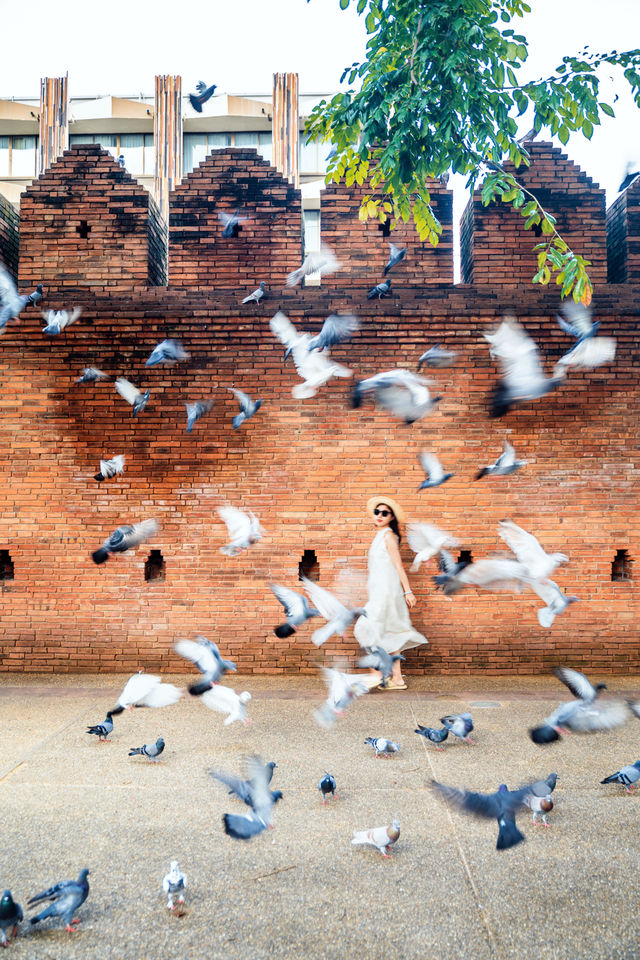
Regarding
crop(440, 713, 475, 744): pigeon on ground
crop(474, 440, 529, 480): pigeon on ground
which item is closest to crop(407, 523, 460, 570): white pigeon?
crop(474, 440, 529, 480): pigeon on ground

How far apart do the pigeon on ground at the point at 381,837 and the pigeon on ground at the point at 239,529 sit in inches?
148

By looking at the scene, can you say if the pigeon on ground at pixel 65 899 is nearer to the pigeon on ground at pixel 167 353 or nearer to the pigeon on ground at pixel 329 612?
the pigeon on ground at pixel 329 612

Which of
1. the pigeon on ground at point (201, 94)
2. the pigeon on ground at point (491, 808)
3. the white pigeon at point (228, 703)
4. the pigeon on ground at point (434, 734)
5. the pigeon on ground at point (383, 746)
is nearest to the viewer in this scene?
the pigeon on ground at point (491, 808)

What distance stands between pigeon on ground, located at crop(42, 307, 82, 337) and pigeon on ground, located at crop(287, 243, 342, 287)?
91.9 inches

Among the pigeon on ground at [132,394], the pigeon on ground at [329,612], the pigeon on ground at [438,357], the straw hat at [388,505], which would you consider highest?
the pigeon on ground at [438,357]

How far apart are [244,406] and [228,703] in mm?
3003

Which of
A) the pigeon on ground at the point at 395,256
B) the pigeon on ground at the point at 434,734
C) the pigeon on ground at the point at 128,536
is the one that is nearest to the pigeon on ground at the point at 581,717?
the pigeon on ground at the point at 434,734

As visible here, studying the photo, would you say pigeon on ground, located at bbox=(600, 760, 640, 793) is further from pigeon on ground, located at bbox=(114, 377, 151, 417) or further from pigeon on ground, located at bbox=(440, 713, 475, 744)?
pigeon on ground, located at bbox=(114, 377, 151, 417)

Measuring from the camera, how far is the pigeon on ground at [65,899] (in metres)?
2.60

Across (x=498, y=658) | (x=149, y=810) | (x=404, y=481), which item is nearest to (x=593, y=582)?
(x=498, y=658)

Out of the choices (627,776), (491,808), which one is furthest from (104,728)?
(627,776)

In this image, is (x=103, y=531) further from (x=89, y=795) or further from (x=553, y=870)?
(x=553, y=870)

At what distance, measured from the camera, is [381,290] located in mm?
6680

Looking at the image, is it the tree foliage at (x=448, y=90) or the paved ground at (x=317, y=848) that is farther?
the tree foliage at (x=448, y=90)
